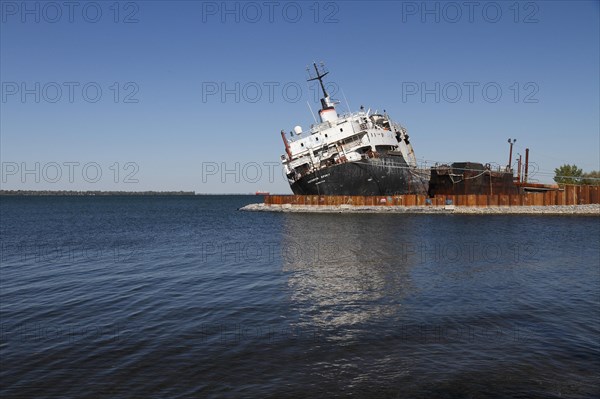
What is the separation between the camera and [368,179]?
5762 centimetres

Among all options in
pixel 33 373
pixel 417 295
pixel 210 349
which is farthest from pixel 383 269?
pixel 33 373

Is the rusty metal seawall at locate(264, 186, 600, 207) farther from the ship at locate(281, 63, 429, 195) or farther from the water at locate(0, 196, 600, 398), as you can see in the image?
the water at locate(0, 196, 600, 398)

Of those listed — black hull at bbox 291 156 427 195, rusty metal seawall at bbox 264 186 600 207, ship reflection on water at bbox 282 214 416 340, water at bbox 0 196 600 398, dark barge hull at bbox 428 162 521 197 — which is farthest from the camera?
dark barge hull at bbox 428 162 521 197

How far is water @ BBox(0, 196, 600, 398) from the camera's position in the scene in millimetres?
7621

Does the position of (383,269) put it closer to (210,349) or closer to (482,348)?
(482,348)

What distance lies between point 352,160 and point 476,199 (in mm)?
18621

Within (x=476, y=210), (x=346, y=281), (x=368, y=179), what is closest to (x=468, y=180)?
(x=476, y=210)

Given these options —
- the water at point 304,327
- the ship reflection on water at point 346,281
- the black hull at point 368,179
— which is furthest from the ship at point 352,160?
the water at point 304,327

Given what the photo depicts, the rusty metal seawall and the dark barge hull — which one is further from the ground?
the dark barge hull

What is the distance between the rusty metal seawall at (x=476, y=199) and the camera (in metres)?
59.4

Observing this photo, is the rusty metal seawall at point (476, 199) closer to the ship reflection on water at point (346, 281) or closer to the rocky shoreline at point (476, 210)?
the rocky shoreline at point (476, 210)

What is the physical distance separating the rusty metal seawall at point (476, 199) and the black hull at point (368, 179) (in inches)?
33.4

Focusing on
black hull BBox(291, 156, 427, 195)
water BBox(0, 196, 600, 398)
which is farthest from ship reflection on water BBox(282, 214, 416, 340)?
black hull BBox(291, 156, 427, 195)

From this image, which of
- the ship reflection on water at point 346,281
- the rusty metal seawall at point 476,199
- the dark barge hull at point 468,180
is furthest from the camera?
the dark barge hull at point 468,180
